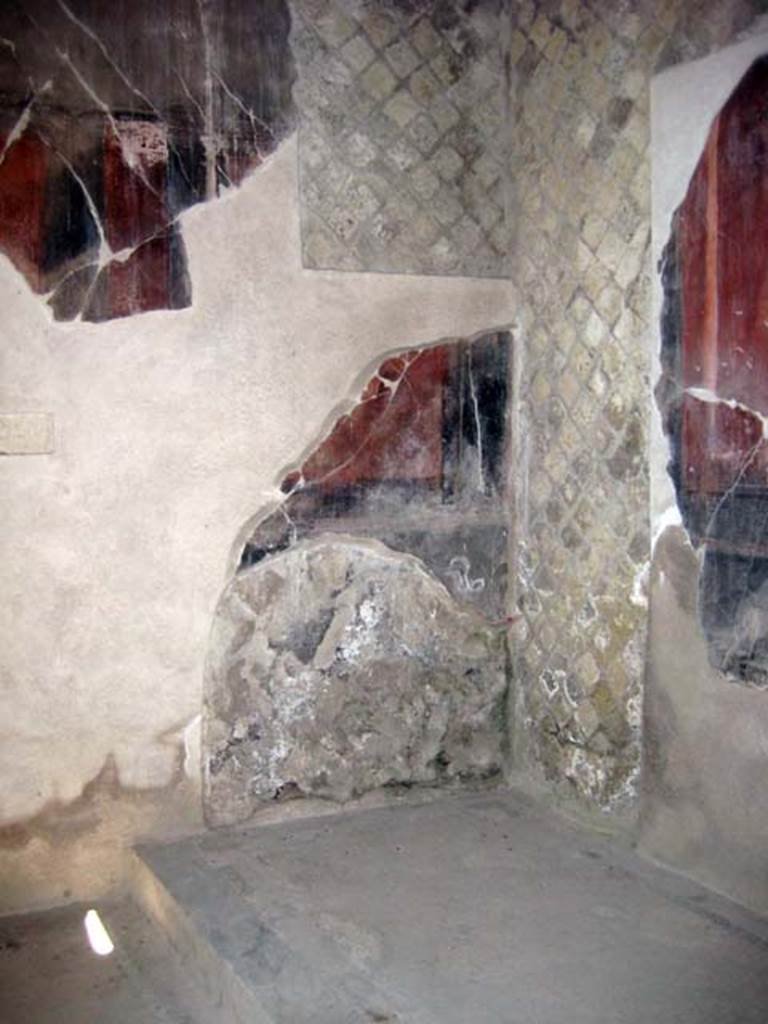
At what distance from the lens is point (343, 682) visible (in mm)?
2713

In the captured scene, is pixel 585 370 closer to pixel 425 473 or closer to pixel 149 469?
pixel 425 473

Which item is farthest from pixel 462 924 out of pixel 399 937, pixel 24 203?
pixel 24 203

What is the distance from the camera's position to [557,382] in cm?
269

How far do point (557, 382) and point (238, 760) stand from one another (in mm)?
1247

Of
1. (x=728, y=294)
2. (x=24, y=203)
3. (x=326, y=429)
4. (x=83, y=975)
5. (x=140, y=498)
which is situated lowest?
(x=83, y=975)

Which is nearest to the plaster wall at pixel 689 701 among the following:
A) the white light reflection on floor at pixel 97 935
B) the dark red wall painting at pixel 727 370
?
the dark red wall painting at pixel 727 370

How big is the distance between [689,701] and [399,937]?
0.78 meters

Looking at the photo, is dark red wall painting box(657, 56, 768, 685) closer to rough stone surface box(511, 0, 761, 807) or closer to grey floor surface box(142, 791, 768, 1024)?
rough stone surface box(511, 0, 761, 807)

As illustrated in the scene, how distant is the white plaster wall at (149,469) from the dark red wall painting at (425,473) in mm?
86

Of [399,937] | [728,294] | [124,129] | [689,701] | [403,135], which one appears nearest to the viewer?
[399,937]

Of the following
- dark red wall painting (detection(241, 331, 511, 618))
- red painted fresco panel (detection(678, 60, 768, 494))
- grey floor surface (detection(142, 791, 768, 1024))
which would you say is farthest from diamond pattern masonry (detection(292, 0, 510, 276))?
grey floor surface (detection(142, 791, 768, 1024))

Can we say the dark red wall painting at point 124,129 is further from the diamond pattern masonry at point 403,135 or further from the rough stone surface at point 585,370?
the rough stone surface at point 585,370

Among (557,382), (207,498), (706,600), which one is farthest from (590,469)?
(207,498)

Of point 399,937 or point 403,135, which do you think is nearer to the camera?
point 399,937
